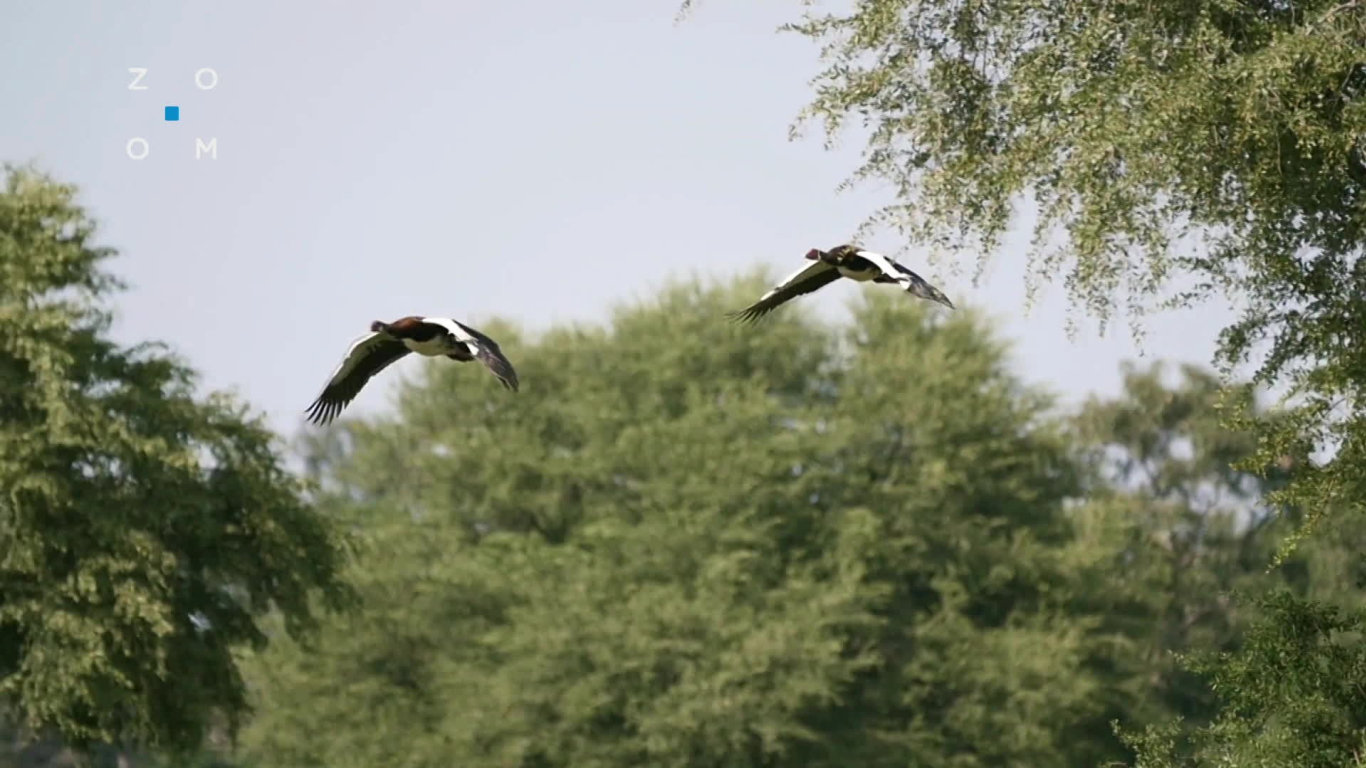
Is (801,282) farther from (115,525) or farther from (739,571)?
(739,571)

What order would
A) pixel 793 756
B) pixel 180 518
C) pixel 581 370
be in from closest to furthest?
1. pixel 180 518
2. pixel 793 756
3. pixel 581 370

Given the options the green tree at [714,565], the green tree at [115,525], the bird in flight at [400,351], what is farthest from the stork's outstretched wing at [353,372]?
the green tree at [714,565]

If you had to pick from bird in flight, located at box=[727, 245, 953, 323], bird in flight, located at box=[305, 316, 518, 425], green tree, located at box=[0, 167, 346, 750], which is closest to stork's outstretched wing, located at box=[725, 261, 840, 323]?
bird in flight, located at box=[727, 245, 953, 323]

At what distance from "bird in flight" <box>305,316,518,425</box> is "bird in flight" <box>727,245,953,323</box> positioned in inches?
69.7

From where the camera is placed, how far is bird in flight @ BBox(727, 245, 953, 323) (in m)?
13.6

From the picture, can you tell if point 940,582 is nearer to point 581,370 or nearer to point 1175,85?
point 581,370

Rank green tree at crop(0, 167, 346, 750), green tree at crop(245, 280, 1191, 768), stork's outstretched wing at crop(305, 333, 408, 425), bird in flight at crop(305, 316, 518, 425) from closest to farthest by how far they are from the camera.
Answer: bird in flight at crop(305, 316, 518, 425), stork's outstretched wing at crop(305, 333, 408, 425), green tree at crop(0, 167, 346, 750), green tree at crop(245, 280, 1191, 768)

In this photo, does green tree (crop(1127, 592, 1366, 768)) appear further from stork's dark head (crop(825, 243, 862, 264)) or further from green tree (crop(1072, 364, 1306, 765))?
green tree (crop(1072, 364, 1306, 765))

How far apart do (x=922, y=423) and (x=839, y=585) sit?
15.5 ft

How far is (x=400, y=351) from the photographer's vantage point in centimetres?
1557

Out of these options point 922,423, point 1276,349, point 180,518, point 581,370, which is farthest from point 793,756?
point 1276,349

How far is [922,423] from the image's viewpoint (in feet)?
179

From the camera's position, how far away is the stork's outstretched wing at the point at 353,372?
605 inches

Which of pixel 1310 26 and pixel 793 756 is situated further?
pixel 793 756
